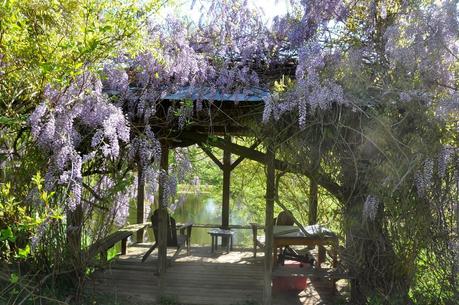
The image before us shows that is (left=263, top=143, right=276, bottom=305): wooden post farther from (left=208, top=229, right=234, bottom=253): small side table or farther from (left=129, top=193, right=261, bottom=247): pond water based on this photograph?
(left=129, top=193, right=261, bottom=247): pond water

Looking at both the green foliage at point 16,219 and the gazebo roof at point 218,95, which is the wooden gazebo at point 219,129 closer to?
the gazebo roof at point 218,95

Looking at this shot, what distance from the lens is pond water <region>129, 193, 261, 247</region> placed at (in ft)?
38.6

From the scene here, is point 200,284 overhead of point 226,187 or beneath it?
beneath

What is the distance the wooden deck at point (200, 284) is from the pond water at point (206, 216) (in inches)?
124

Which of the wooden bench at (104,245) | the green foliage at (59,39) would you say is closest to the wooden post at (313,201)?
the wooden bench at (104,245)

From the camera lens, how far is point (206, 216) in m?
17.1

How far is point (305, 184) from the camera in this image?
225 inches

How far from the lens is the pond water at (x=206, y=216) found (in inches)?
463

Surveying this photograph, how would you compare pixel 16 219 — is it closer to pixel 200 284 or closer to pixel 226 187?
pixel 200 284

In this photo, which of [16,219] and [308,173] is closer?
[16,219]

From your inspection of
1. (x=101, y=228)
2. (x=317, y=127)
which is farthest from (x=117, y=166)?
(x=317, y=127)

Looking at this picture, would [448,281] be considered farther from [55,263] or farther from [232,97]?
[55,263]

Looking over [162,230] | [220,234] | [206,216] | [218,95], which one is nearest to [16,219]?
[162,230]

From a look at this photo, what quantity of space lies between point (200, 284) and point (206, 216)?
1130 centimetres
